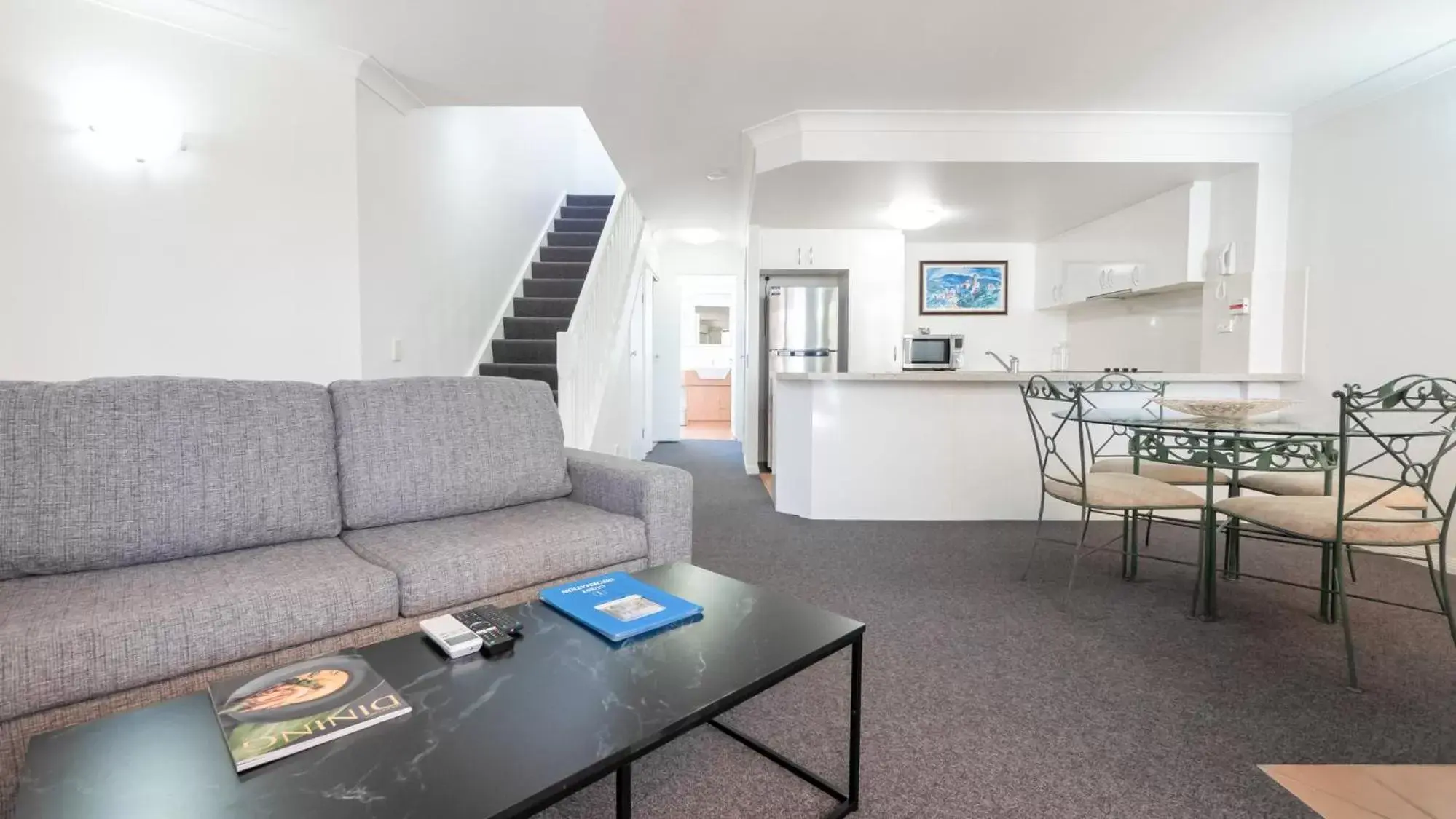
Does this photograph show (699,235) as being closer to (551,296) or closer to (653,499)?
(551,296)

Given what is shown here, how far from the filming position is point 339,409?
1.97 metres

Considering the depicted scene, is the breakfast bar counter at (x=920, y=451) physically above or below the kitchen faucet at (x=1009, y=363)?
below

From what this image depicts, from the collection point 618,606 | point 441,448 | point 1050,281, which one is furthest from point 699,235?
point 618,606

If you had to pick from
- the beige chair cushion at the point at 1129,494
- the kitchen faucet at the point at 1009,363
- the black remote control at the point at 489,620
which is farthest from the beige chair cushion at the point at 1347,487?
the kitchen faucet at the point at 1009,363

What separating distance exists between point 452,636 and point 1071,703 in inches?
64.7

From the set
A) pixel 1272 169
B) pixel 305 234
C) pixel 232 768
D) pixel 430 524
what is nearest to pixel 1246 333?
pixel 1272 169

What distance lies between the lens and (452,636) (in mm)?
1147

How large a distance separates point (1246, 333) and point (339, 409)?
4.72 metres

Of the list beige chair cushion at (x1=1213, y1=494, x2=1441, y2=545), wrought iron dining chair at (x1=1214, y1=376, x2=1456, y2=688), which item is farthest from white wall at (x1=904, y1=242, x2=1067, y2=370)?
beige chair cushion at (x1=1213, y1=494, x2=1441, y2=545)

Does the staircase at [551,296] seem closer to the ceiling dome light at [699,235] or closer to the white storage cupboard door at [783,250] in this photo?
the ceiling dome light at [699,235]

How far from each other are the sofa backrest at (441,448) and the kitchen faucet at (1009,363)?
4.34 meters

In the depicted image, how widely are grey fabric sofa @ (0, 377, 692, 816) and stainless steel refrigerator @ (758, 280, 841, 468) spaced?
355 cm

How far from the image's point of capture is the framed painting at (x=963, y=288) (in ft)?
19.4

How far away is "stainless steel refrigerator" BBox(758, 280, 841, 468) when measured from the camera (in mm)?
5578
